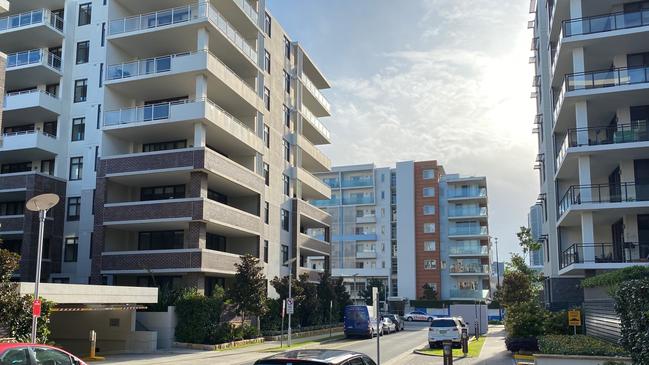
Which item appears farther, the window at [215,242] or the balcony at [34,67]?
the window at [215,242]

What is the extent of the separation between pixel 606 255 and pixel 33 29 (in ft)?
122

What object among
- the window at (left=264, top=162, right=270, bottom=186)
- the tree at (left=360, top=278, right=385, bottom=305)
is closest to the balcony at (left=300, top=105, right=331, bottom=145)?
the window at (left=264, top=162, right=270, bottom=186)

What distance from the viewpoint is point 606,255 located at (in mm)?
32625

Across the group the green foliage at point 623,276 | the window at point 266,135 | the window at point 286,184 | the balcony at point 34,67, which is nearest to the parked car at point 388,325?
the window at point 286,184

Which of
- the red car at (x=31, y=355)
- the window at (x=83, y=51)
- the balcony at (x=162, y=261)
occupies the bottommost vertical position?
the red car at (x=31, y=355)

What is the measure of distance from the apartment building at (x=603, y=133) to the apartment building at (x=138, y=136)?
1989 cm

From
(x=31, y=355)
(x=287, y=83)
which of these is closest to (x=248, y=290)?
(x=31, y=355)

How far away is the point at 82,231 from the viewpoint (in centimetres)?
3978

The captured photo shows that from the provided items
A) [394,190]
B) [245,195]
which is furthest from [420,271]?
[245,195]

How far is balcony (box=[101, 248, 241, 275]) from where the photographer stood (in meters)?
35.5

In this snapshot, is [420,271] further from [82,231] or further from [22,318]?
[22,318]

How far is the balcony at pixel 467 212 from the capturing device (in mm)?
92312

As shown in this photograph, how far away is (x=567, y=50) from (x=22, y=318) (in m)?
28.9

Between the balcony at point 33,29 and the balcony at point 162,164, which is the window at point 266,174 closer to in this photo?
the balcony at point 162,164
